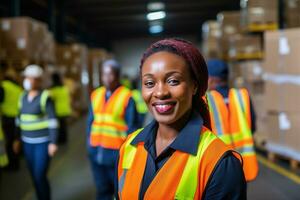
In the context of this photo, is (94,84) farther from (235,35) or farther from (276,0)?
(276,0)

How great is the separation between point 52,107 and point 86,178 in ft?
7.70

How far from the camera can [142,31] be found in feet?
93.2

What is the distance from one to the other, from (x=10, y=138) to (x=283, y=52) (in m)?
4.68

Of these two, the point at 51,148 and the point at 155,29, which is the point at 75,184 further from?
the point at 155,29

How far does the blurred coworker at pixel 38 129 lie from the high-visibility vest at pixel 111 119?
0.53 m

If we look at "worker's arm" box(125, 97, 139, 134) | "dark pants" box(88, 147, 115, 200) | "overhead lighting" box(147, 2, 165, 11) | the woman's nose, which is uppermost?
"overhead lighting" box(147, 2, 165, 11)

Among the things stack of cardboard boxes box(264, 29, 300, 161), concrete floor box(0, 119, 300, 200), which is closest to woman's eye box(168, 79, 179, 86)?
concrete floor box(0, 119, 300, 200)

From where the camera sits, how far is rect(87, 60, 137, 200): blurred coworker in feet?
13.1

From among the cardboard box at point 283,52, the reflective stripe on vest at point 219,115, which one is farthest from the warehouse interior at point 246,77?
the reflective stripe on vest at point 219,115

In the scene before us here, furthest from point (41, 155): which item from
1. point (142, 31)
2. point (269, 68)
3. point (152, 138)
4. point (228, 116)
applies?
point (142, 31)

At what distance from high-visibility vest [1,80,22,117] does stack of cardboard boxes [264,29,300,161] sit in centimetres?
414

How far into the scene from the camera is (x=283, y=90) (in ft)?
20.8

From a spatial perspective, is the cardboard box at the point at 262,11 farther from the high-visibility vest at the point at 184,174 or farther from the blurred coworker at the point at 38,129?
the high-visibility vest at the point at 184,174

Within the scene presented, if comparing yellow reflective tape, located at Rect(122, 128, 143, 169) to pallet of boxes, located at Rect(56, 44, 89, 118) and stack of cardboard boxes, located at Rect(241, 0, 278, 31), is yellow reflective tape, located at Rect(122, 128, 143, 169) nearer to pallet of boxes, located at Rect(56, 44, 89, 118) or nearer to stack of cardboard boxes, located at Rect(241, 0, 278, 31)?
stack of cardboard boxes, located at Rect(241, 0, 278, 31)
